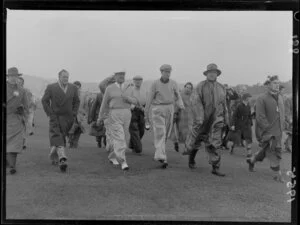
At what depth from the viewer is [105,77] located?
4168 millimetres

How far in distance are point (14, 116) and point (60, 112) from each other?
0.57 m

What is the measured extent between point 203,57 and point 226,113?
0.77 meters

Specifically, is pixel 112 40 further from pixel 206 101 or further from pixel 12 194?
pixel 12 194

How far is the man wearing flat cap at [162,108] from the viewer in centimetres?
421

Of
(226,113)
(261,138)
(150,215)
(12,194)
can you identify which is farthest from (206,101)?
(12,194)

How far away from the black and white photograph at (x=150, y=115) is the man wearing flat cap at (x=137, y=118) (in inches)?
0.6

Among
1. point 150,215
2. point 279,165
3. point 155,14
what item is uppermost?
point 155,14

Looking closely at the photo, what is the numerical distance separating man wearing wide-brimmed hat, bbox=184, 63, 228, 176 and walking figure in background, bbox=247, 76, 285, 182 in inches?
16.6

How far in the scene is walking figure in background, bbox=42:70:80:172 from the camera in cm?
420

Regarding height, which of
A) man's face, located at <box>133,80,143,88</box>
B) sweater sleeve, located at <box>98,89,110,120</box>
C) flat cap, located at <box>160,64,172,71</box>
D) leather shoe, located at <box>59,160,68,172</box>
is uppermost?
flat cap, located at <box>160,64,172,71</box>

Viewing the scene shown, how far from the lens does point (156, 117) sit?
4281 millimetres

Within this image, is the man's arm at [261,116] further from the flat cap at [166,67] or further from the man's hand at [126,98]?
the man's hand at [126,98]

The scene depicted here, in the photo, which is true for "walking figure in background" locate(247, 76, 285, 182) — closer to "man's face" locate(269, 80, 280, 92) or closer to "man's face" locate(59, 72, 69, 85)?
"man's face" locate(269, 80, 280, 92)

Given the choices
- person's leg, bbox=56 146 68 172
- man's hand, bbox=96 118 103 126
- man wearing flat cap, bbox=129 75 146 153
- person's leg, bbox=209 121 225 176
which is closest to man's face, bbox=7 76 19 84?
person's leg, bbox=56 146 68 172
